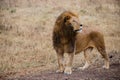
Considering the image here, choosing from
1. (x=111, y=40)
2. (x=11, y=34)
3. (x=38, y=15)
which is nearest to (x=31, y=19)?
(x=38, y=15)

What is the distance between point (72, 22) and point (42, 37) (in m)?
4.03

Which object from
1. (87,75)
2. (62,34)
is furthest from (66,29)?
(87,75)

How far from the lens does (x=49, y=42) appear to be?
7.99 metres

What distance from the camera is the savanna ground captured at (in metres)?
5.16

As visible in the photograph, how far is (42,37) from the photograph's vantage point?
842 centimetres

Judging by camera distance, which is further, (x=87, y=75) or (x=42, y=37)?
(x=42, y=37)

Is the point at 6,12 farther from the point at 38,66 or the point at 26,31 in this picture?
the point at 38,66

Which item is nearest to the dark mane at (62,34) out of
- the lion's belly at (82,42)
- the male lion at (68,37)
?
the male lion at (68,37)

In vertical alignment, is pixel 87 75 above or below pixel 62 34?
below

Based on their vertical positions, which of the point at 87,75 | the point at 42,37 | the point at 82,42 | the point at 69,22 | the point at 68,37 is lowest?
the point at 42,37

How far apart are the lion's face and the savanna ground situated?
0.49 m

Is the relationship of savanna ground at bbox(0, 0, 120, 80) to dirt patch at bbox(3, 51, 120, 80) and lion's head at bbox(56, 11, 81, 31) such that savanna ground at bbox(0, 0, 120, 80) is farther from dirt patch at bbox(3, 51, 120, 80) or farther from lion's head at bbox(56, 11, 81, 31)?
lion's head at bbox(56, 11, 81, 31)

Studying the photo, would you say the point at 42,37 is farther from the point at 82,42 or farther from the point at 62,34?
the point at 62,34

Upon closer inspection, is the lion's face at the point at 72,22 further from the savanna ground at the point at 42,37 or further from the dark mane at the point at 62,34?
the savanna ground at the point at 42,37
